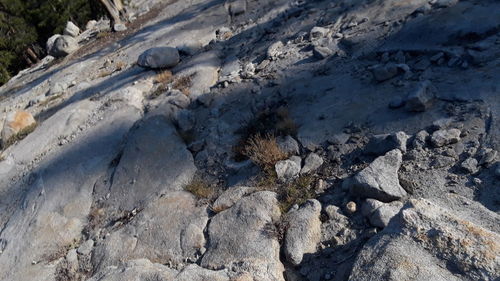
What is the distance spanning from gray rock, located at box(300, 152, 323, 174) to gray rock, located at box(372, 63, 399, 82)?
234cm

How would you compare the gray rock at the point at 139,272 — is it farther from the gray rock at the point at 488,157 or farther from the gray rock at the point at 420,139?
the gray rock at the point at 488,157

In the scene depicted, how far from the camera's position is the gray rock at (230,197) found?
6512 mm

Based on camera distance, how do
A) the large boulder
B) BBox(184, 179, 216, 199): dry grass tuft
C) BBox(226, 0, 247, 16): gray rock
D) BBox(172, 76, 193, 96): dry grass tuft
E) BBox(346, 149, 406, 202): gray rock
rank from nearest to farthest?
1. BBox(346, 149, 406, 202): gray rock
2. BBox(184, 179, 216, 199): dry grass tuft
3. BBox(172, 76, 193, 96): dry grass tuft
4. the large boulder
5. BBox(226, 0, 247, 16): gray rock

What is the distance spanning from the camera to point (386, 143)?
6.30 metres

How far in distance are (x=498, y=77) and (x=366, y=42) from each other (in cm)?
340

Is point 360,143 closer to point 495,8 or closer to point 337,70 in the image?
point 337,70

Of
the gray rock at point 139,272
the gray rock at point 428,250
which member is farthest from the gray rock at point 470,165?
the gray rock at point 139,272

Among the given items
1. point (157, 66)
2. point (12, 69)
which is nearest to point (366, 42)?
point (157, 66)

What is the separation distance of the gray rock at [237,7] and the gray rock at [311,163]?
34.4 ft

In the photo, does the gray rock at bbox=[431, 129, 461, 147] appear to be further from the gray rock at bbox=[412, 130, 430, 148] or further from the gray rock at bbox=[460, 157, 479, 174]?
the gray rock at bbox=[460, 157, 479, 174]

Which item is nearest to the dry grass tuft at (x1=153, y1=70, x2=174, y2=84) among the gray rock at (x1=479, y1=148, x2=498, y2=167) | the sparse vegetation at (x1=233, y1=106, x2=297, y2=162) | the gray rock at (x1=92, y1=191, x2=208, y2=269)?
the sparse vegetation at (x1=233, y1=106, x2=297, y2=162)

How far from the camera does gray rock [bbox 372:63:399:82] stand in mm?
7824

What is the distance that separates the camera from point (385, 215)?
509cm

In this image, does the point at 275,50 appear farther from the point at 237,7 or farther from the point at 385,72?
the point at 237,7
